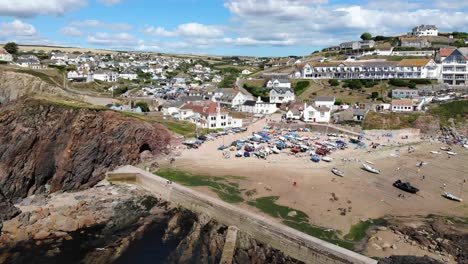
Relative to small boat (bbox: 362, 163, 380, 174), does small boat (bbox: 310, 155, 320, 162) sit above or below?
above

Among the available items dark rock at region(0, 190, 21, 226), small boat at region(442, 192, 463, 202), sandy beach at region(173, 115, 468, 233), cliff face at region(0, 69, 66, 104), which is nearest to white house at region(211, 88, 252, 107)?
sandy beach at region(173, 115, 468, 233)

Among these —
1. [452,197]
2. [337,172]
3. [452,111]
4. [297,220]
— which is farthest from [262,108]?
[297,220]

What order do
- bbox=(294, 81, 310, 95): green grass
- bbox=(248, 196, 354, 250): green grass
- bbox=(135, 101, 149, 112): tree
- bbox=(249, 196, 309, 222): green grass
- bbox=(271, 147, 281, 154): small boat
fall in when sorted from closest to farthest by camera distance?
bbox=(248, 196, 354, 250): green grass → bbox=(249, 196, 309, 222): green grass → bbox=(271, 147, 281, 154): small boat → bbox=(135, 101, 149, 112): tree → bbox=(294, 81, 310, 95): green grass

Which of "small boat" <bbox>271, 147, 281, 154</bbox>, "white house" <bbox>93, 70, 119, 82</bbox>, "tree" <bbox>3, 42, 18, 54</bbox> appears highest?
"tree" <bbox>3, 42, 18, 54</bbox>

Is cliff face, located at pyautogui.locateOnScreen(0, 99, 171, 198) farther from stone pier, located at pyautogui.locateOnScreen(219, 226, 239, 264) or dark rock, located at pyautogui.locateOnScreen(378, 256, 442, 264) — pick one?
dark rock, located at pyautogui.locateOnScreen(378, 256, 442, 264)

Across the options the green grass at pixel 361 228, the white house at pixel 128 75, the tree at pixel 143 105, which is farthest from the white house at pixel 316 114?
the white house at pixel 128 75

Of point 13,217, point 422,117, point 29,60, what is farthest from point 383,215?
point 29,60

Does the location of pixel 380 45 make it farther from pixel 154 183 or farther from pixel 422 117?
pixel 154 183
